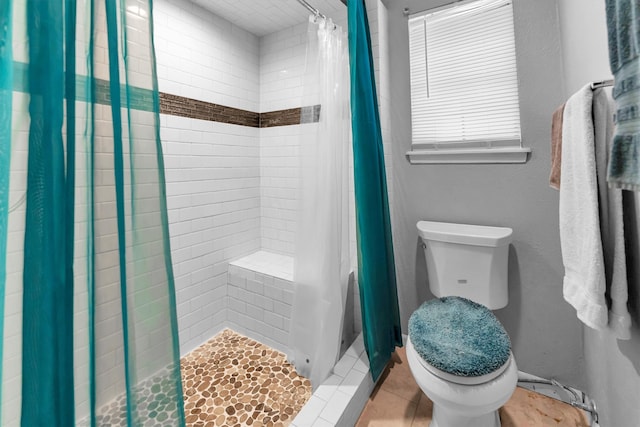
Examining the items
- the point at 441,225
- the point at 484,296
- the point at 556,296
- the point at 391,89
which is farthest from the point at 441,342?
the point at 391,89

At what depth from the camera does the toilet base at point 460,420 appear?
45.3 inches

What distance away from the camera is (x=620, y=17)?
0.54 metres

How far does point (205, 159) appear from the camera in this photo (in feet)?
6.81

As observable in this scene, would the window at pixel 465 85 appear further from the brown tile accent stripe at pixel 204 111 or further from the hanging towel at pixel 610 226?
the brown tile accent stripe at pixel 204 111

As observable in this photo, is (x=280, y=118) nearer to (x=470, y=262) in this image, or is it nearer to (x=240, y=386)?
(x=470, y=262)

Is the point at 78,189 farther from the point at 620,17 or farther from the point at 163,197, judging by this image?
the point at 620,17

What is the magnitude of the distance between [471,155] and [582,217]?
863 millimetres

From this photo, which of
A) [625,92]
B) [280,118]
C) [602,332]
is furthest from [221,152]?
[602,332]

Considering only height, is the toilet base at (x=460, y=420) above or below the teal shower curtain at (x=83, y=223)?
below

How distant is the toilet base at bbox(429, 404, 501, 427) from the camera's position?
1.15m

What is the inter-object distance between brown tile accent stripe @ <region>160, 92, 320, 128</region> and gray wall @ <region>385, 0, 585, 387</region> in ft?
2.72

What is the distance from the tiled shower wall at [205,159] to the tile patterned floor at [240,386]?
222mm

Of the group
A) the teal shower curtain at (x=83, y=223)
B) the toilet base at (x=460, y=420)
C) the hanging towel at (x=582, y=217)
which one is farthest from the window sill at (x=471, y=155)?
the teal shower curtain at (x=83, y=223)

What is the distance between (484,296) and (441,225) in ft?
1.42
